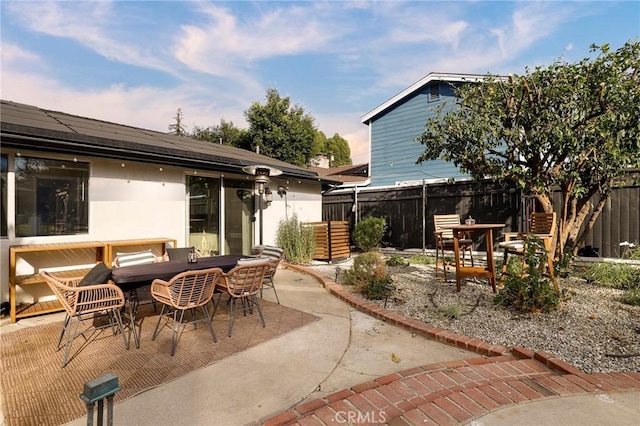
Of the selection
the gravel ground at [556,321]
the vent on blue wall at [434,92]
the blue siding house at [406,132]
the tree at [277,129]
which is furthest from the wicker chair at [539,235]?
the tree at [277,129]

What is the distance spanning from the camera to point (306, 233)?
754 centimetres

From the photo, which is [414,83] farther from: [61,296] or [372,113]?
[61,296]

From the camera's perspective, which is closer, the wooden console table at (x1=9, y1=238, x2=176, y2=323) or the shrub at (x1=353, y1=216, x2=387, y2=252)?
the wooden console table at (x1=9, y1=238, x2=176, y2=323)

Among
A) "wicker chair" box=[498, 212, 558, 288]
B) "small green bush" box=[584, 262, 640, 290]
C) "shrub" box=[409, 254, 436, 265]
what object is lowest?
"shrub" box=[409, 254, 436, 265]

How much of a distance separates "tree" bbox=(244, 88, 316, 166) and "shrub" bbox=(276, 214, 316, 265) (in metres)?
12.4

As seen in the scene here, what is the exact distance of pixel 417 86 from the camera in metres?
12.6

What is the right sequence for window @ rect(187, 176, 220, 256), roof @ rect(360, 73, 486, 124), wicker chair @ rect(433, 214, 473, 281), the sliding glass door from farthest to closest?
roof @ rect(360, 73, 486, 124), the sliding glass door, window @ rect(187, 176, 220, 256), wicker chair @ rect(433, 214, 473, 281)

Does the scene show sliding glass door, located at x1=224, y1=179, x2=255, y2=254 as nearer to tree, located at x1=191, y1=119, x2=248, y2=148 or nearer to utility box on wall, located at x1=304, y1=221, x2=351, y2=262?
utility box on wall, located at x1=304, y1=221, x2=351, y2=262

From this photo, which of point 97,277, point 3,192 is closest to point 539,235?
point 97,277

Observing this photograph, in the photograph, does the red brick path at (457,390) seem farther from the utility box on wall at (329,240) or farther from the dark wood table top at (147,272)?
the utility box on wall at (329,240)

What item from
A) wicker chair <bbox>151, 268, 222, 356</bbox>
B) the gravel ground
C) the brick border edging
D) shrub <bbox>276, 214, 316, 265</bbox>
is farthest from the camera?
shrub <bbox>276, 214, 316, 265</bbox>

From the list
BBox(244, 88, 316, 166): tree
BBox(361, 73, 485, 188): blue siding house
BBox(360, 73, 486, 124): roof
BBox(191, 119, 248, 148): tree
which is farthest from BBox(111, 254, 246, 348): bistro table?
BBox(191, 119, 248, 148): tree

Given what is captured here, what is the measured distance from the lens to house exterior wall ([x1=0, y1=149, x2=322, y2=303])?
4.29 metres

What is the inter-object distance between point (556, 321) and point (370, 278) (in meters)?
2.23
